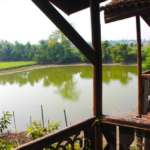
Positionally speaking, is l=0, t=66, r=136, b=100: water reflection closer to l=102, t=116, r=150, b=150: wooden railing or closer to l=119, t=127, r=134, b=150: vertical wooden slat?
l=102, t=116, r=150, b=150: wooden railing

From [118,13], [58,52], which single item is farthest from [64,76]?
[118,13]

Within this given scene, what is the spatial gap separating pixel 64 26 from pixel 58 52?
73179 mm

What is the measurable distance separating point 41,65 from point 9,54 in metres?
13.6

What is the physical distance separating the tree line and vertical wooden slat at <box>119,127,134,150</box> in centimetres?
5964

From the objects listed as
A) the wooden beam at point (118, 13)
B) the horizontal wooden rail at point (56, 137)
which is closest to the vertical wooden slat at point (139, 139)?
the horizontal wooden rail at point (56, 137)

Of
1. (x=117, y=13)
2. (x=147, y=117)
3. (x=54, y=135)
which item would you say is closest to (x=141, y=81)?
(x=147, y=117)

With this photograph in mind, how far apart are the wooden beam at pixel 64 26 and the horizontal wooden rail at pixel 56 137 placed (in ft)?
2.45

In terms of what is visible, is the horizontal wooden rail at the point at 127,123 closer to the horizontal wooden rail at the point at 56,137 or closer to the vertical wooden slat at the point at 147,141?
the vertical wooden slat at the point at 147,141

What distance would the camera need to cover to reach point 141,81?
7168 millimetres

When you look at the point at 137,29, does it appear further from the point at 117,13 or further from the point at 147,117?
the point at 117,13

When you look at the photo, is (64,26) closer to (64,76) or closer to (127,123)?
(127,123)

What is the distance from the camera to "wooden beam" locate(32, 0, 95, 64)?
10.9ft

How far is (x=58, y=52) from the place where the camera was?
76.4 m

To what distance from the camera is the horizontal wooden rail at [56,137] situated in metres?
3.13
